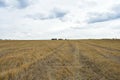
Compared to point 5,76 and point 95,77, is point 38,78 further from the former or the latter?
point 95,77

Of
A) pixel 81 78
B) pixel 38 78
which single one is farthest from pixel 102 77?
pixel 38 78

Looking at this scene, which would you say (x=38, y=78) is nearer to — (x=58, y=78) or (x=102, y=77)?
(x=58, y=78)

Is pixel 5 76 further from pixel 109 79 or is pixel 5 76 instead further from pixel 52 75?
pixel 109 79

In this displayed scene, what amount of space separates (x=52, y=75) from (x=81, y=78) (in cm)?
159

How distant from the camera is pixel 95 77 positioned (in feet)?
34.2

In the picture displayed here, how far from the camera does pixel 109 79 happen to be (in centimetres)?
1005

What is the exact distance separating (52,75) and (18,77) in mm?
1719

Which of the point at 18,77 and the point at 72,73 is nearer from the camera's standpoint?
the point at 18,77

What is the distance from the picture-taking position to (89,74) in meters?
11.2

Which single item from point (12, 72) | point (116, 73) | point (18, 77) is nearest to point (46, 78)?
point (18, 77)

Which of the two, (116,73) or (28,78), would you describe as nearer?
(28,78)

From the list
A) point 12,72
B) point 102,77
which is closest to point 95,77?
point 102,77

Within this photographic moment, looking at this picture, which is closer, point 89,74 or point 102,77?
point 102,77

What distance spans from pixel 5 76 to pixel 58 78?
8.16ft
